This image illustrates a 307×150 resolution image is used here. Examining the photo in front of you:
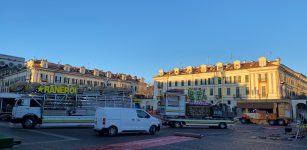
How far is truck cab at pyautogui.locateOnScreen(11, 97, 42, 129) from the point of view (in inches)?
910

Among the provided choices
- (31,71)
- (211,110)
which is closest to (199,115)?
(211,110)

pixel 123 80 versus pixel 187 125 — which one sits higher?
pixel 123 80

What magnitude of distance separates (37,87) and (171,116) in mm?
12932

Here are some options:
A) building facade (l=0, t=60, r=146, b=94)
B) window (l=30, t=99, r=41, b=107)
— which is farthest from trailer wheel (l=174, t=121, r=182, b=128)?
building facade (l=0, t=60, r=146, b=94)

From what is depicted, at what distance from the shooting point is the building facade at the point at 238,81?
A: 62.3m

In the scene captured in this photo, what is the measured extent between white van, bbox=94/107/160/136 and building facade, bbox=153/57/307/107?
42758 mm

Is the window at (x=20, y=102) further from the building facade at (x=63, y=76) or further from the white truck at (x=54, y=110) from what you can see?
the building facade at (x=63, y=76)

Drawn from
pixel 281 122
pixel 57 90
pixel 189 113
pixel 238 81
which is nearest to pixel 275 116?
pixel 281 122

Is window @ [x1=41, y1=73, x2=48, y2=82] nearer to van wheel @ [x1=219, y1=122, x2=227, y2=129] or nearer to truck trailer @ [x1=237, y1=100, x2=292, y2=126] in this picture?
truck trailer @ [x1=237, y1=100, x2=292, y2=126]

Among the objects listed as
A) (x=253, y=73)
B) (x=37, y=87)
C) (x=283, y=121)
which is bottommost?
(x=283, y=121)

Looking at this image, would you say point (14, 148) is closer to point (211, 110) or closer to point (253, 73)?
point (211, 110)

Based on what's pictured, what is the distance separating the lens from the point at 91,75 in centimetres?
8956

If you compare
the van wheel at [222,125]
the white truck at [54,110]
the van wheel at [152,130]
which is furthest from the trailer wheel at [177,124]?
the van wheel at [152,130]

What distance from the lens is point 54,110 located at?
78.2 feet
